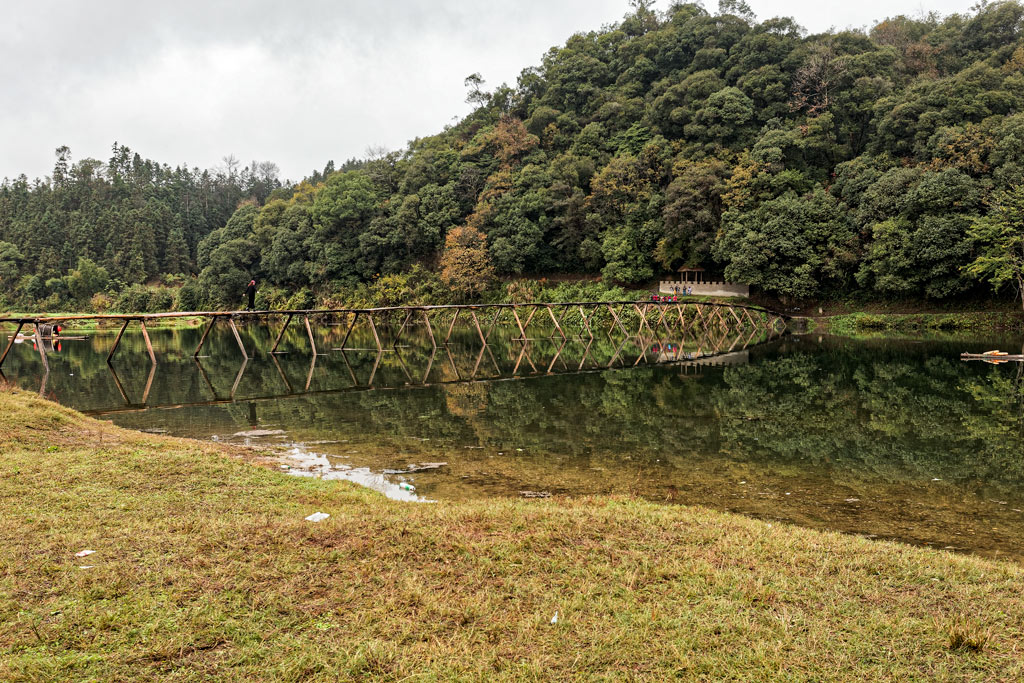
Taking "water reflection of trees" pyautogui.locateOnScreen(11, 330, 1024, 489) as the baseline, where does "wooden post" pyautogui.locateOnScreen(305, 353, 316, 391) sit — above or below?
above

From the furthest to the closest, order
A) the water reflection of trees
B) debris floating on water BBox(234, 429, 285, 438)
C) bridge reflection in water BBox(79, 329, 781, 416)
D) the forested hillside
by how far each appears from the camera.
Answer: the forested hillside, bridge reflection in water BBox(79, 329, 781, 416), debris floating on water BBox(234, 429, 285, 438), the water reflection of trees

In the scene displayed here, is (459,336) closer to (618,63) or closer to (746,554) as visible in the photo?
(746,554)

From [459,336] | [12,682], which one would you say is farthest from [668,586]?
[459,336]

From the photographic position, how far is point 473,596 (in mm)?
4230

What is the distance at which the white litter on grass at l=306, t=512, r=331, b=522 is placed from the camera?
5845 millimetres

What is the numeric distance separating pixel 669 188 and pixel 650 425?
121 feet

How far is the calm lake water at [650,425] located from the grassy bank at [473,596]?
200 cm

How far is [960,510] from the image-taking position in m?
7.15

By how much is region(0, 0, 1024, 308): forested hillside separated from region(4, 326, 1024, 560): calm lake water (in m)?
16.5

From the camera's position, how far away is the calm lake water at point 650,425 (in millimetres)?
7801

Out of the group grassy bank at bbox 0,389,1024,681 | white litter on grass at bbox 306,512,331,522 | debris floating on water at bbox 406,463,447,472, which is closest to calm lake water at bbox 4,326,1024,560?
debris floating on water at bbox 406,463,447,472

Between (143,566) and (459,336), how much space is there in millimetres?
34174

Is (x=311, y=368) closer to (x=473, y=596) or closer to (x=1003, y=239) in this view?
(x=473, y=596)

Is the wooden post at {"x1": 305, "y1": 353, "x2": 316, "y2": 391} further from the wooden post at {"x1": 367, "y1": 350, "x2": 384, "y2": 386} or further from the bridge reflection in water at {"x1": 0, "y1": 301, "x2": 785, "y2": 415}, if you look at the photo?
the wooden post at {"x1": 367, "y1": 350, "x2": 384, "y2": 386}
